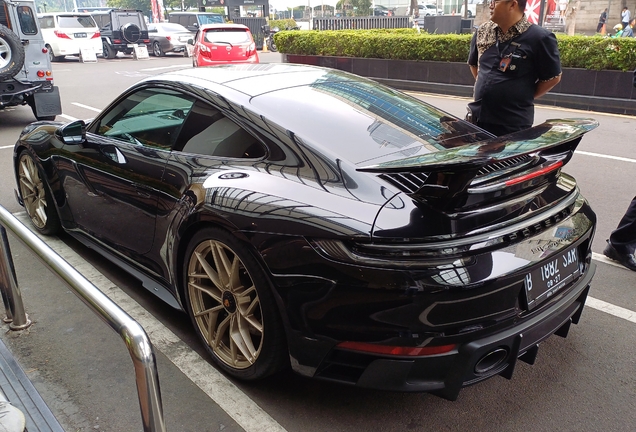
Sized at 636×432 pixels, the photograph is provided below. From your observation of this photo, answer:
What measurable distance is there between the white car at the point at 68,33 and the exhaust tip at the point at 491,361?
85.6 ft

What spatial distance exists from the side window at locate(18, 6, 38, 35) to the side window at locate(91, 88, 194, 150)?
7345mm

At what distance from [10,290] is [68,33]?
972 inches

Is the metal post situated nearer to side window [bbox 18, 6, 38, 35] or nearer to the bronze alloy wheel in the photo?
the bronze alloy wheel

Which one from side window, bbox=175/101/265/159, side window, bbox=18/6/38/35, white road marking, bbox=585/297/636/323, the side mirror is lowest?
white road marking, bbox=585/297/636/323

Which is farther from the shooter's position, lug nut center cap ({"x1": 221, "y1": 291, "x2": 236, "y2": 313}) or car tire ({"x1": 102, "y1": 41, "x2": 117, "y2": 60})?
car tire ({"x1": 102, "y1": 41, "x2": 117, "y2": 60})

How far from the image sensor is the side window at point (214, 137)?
9.87ft

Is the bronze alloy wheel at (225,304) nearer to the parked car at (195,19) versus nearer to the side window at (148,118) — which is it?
the side window at (148,118)

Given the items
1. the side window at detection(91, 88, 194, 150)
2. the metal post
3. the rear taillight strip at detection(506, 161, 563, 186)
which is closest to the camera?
the rear taillight strip at detection(506, 161, 563, 186)

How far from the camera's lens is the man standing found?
12.8ft

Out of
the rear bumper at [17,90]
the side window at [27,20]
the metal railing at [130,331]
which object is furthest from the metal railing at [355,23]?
Answer: the metal railing at [130,331]

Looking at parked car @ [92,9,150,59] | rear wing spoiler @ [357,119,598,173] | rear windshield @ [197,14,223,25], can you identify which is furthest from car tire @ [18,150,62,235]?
rear windshield @ [197,14,223,25]

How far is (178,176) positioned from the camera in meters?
3.16

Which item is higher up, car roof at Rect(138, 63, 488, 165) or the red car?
car roof at Rect(138, 63, 488, 165)

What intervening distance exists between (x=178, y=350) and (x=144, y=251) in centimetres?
63
